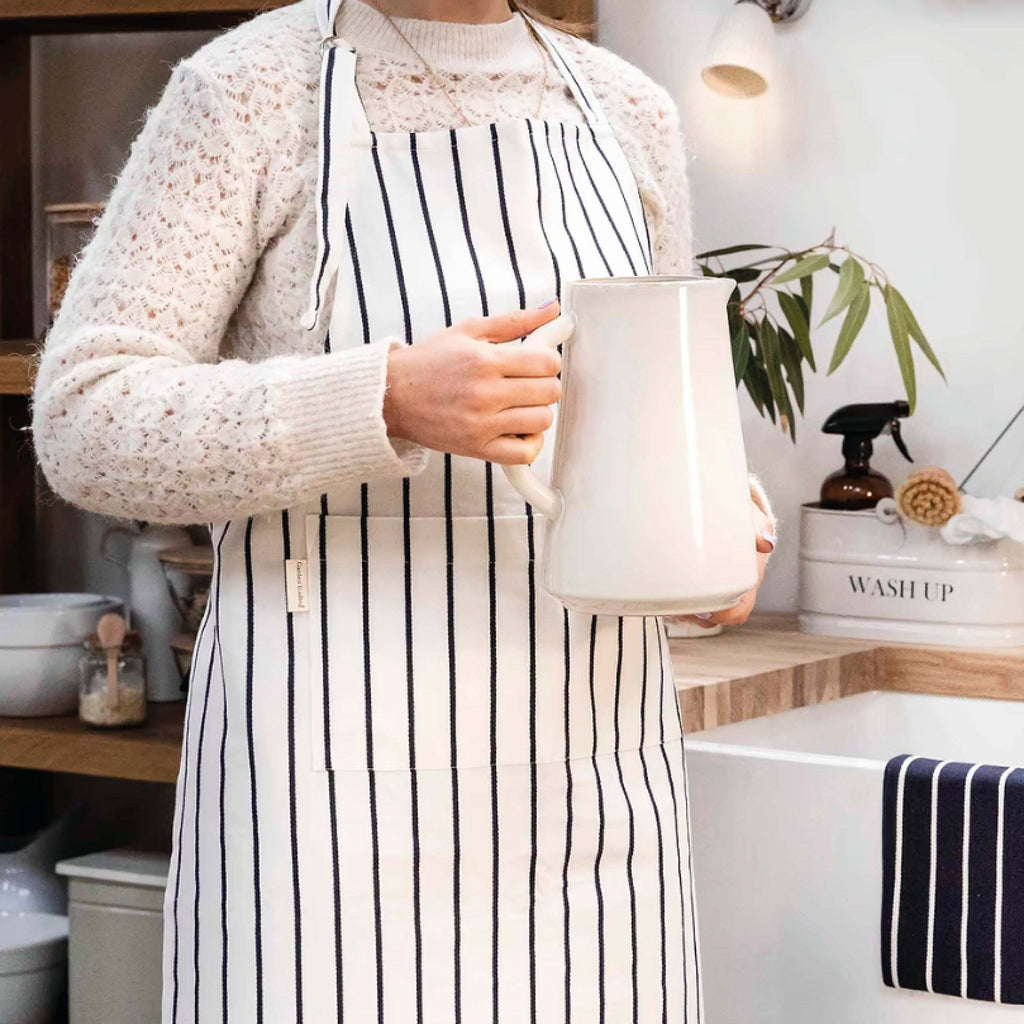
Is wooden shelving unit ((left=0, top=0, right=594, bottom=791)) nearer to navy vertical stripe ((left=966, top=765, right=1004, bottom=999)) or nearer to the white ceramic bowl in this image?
the white ceramic bowl

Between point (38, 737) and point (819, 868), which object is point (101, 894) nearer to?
point (38, 737)

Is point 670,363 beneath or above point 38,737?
above

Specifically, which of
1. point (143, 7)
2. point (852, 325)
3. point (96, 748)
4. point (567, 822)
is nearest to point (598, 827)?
point (567, 822)

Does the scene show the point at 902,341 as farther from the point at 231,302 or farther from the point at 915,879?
the point at 231,302

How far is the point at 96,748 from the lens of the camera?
1.64 meters

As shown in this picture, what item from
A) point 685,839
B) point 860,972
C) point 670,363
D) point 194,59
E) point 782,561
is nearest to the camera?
point 670,363

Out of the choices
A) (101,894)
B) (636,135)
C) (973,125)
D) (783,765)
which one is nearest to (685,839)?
(783,765)

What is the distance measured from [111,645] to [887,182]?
1008 millimetres

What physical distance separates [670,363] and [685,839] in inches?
14.1

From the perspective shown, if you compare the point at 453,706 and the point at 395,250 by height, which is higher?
the point at 395,250

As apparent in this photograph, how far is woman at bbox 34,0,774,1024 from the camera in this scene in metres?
0.86

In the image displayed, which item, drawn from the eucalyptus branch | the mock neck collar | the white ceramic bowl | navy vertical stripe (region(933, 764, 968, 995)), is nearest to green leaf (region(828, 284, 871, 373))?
the eucalyptus branch

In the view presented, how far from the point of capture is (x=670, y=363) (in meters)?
0.79

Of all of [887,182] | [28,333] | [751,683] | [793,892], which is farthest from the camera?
[28,333]
